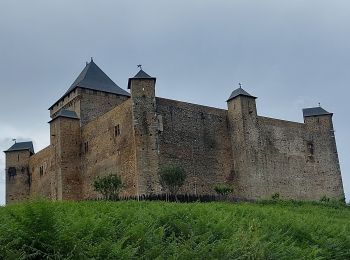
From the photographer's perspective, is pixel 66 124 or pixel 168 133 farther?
pixel 66 124

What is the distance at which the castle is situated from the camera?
94.1 feet

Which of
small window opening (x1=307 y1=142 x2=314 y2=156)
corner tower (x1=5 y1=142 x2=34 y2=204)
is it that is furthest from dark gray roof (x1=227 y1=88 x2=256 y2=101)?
corner tower (x1=5 y1=142 x2=34 y2=204)

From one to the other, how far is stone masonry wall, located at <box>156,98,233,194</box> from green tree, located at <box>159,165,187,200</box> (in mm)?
1307

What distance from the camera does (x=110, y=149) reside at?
3066 centimetres

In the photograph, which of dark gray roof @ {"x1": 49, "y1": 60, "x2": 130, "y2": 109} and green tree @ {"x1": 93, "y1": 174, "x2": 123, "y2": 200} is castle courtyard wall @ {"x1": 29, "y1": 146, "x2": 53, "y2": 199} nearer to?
dark gray roof @ {"x1": 49, "y1": 60, "x2": 130, "y2": 109}

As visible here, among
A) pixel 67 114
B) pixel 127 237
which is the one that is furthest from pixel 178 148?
pixel 127 237

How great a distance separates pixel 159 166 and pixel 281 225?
1600 cm

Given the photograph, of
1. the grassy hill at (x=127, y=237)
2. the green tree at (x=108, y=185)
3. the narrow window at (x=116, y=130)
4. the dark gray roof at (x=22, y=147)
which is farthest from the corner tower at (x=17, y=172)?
the grassy hill at (x=127, y=237)

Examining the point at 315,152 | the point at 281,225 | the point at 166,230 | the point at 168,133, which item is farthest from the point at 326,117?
the point at 166,230

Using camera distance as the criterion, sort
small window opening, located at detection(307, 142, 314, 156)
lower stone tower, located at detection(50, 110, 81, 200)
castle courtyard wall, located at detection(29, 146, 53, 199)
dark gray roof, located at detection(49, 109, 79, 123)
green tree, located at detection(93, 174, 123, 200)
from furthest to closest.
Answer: small window opening, located at detection(307, 142, 314, 156)
castle courtyard wall, located at detection(29, 146, 53, 199)
dark gray roof, located at detection(49, 109, 79, 123)
lower stone tower, located at detection(50, 110, 81, 200)
green tree, located at detection(93, 174, 123, 200)

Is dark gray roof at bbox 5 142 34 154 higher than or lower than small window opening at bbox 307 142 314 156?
higher

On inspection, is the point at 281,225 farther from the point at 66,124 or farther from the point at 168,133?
the point at 66,124

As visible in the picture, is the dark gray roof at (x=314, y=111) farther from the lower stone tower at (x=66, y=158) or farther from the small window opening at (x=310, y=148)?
the lower stone tower at (x=66, y=158)

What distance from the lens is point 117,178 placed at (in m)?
26.8
